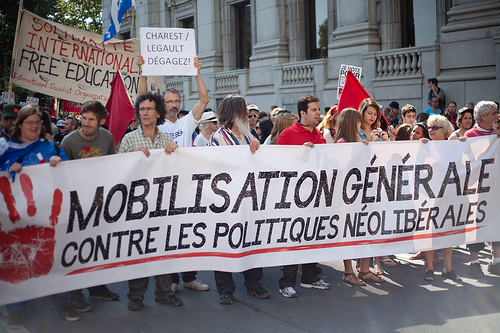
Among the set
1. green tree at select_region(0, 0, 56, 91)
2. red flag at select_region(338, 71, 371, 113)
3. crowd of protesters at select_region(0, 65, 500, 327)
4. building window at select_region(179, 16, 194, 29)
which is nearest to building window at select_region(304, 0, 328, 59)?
building window at select_region(179, 16, 194, 29)

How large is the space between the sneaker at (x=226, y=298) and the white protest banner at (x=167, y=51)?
2718 mm

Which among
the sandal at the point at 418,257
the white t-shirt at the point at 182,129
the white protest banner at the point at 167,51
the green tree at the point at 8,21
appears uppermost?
the green tree at the point at 8,21

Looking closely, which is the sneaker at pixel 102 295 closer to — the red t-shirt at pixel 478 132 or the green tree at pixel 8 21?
the red t-shirt at pixel 478 132

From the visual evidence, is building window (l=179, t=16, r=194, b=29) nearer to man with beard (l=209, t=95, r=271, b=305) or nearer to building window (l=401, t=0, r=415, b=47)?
building window (l=401, t=0, r=415, b=47)

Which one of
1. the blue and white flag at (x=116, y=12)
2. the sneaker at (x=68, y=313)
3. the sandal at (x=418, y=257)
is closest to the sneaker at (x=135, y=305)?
the sneaker at (x=68, y=313)

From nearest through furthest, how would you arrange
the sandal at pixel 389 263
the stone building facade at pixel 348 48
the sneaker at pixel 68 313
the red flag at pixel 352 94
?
the sneaker at pixel 68 313 < the sandal at pixel 389 263 < the red flag at pixel 352 94 < the stone building facade at pixel 348 48

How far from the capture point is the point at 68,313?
17.1ft

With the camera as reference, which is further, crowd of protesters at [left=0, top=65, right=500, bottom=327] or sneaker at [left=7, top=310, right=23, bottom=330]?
crowd of protesters at [left=0, top=65, right=500, bottom=327]

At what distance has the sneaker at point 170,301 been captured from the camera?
564 cm

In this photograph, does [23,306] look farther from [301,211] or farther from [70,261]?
[301,211]

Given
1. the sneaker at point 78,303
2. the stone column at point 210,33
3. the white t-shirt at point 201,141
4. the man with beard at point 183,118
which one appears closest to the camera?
the sneaker at point 78,303

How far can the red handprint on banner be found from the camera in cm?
489

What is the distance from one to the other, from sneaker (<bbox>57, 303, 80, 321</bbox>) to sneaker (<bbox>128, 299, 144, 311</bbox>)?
1.61 ft

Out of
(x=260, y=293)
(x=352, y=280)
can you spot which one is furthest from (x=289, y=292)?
(x=352, y=280)
